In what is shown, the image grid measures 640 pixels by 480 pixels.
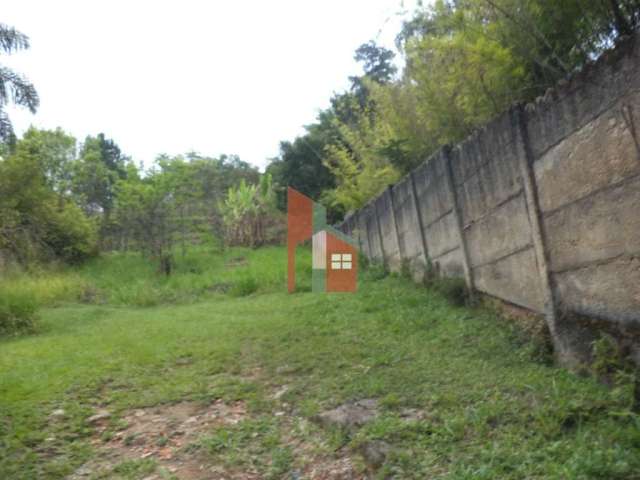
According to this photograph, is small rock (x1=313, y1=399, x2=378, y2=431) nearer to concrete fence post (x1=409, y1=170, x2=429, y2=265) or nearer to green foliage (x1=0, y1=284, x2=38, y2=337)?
concrete fence post (x1=409, y1=170, x2=429, y2=265)

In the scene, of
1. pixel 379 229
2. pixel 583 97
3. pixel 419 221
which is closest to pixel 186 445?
pixel 583 97

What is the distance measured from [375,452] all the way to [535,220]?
171 centimetres

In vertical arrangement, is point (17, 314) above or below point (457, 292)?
above

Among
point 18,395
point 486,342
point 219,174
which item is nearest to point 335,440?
point 486,342

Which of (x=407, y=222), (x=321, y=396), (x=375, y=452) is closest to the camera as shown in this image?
(x=375, y=452)

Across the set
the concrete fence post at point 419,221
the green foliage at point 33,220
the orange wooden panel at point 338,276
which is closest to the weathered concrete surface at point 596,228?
the concrete fence post at point 419,221

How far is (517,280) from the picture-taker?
396 centimetres

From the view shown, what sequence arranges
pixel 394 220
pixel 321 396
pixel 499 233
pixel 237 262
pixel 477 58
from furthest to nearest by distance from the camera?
pixel 237 262 → pixel 394 220 → pixel 477 58 → pixel 499 233 → pixel 321 396

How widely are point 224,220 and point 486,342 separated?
1402 cm

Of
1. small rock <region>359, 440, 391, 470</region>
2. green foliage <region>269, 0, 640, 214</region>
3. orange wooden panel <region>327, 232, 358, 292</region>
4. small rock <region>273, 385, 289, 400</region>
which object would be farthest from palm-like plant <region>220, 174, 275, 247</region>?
small rock <region>359, 440, 391, 470</region>

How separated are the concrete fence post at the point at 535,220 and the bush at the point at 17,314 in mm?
6969

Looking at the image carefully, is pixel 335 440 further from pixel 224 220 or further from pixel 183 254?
pixel 224 220

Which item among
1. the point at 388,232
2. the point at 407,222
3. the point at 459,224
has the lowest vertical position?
the point at 459,224

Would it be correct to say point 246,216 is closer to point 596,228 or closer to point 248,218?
point 248,218
